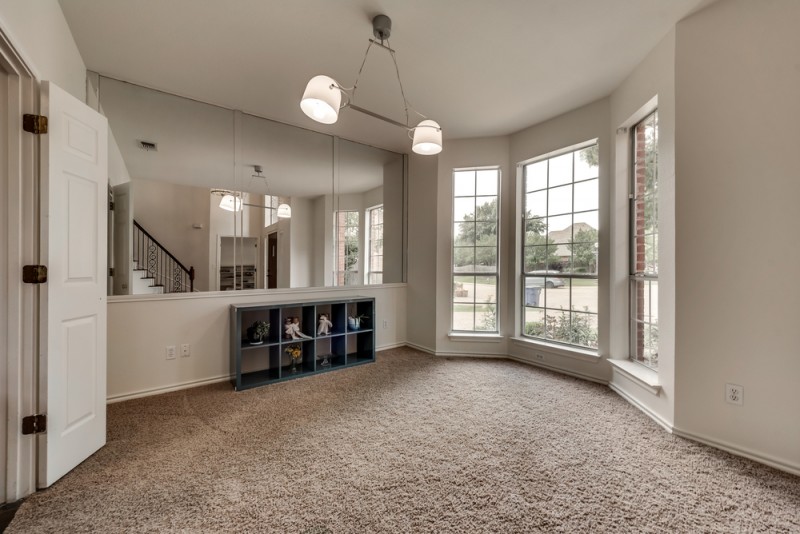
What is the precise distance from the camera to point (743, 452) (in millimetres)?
1998

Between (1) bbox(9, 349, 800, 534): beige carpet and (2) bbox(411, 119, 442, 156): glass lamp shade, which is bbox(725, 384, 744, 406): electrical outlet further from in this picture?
(2) bbox(411, 119, 442, 156): glass lamp shade

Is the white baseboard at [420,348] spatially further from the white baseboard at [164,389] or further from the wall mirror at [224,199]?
the white baseboard at [164,389]

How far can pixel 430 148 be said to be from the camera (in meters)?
2.23

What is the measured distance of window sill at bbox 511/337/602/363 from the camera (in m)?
3.24

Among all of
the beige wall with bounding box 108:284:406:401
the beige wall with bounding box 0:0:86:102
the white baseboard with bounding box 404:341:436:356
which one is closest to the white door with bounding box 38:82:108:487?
the beige wall with bounding box 0:0:86:102

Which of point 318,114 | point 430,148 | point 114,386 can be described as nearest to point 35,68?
point 318,114

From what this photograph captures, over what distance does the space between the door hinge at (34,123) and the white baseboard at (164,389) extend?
2.14 meters

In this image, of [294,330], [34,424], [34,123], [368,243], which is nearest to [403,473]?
[34,424]

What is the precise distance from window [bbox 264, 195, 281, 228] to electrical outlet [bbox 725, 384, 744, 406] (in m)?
3.97

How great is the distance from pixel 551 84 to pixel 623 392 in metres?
2.82

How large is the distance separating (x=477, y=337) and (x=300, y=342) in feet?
7.02

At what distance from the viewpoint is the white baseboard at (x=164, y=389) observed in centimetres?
271

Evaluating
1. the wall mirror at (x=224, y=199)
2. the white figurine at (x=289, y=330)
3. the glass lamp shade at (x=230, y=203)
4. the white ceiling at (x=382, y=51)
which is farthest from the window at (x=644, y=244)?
the glass lamp shade at (x=230, y=203)

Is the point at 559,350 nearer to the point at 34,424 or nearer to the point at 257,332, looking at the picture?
the point at 257,332
